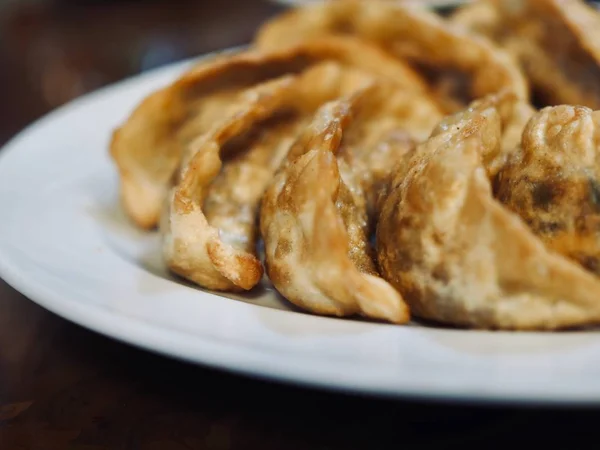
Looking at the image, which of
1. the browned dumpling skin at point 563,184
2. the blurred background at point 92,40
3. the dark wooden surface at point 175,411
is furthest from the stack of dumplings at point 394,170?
the blurred background at point 92,40

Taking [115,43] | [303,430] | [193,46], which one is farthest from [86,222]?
[115,43]

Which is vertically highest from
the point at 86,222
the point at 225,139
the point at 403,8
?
the point at 403,8

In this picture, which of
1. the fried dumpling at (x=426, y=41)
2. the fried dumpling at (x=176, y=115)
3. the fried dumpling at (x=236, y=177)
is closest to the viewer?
the fried dumpling at (x=236, y=177)

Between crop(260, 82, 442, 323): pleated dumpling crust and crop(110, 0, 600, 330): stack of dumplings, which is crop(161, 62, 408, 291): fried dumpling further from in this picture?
crop(260, 82, 442, 323): pleated dumpling crust

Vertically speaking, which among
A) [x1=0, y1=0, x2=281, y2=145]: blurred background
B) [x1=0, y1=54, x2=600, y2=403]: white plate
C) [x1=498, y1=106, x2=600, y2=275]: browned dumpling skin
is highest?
[x1=498, y1=106, x2=600, y2=275]: browned dumpling skin

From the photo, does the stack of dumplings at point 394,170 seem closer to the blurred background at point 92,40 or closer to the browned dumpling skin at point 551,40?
the browned dumpling skin at point 551,40

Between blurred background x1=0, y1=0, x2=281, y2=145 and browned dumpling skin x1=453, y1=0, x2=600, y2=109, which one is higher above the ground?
browned dumpling skin x1=453, y1=0, x2=600, y2=109

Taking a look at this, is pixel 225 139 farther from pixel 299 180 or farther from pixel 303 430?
pixel 303 430

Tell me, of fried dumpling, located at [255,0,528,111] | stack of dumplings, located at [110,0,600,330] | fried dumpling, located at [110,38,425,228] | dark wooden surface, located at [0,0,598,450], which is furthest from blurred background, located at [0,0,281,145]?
dark wooden surface, located at [0,0,598,450]
